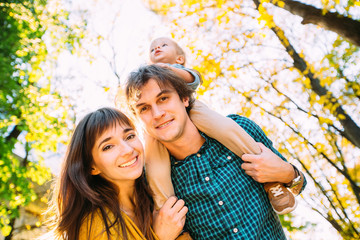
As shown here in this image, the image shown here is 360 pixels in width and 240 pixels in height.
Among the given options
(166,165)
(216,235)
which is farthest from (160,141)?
(216,235)

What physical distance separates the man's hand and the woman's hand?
1.97ft

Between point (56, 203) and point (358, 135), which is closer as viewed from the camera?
point (56, 203)

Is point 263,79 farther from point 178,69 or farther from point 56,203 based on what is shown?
point 56,203

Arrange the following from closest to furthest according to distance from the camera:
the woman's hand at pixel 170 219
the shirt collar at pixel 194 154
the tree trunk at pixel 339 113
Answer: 1. the woman's hand at pixel 170 219
2. the shirt collar at pixel 194 154
3. the tree trunk at pixel 339 113

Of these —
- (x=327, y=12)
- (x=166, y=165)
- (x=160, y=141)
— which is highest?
(x=327, y=12)

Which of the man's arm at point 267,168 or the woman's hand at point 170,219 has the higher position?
the man's arm at point 267,168

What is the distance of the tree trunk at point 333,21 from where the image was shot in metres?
2.86

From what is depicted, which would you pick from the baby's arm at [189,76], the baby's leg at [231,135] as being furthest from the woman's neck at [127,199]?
the baby's arm at [189,76]

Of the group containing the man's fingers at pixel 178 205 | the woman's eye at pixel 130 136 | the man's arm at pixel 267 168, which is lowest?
the man's fingers at pixel 178 205

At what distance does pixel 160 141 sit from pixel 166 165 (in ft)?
0.87

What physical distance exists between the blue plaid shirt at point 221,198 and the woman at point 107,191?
0.52 feet

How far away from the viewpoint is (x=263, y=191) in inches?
96.0

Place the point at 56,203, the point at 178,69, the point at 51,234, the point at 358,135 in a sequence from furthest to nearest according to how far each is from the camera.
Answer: the point at 358,135 < the point at 178,69 < the point at 56,203 < the point at 51,234

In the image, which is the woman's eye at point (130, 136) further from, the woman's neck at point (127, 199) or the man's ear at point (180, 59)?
the man's ear at point (180, 59)
